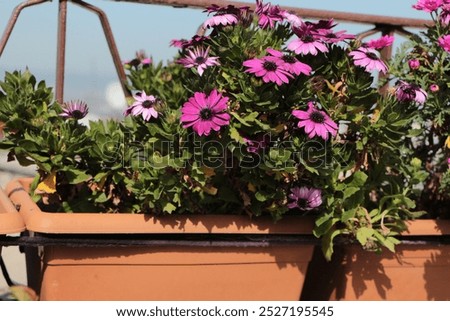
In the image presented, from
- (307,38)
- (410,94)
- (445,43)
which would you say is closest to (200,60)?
(307,38)

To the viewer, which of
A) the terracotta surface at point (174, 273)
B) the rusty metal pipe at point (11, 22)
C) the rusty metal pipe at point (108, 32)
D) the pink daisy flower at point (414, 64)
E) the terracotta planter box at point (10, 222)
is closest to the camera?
the terracotta planter box at point (10, 222)

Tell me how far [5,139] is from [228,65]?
607mm

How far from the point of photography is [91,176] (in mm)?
1683

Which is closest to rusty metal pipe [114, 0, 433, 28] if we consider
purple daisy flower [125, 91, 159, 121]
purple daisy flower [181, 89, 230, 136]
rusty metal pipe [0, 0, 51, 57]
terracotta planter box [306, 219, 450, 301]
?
rusty metal pipe [0, 0, 51, 57]

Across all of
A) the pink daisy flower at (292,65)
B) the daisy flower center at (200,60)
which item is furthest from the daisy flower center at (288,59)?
the daisy flower center at (200,60)

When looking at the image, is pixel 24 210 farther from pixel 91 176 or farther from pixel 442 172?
pixel 442 172

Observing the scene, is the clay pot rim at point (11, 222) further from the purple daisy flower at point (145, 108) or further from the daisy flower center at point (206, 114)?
the daisy flower center at point (206, 114)

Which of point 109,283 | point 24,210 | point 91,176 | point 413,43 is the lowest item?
point 109,283

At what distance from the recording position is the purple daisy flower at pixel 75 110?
167 cm

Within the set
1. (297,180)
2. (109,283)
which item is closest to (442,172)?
(297,180)

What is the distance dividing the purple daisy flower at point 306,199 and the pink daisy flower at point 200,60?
15.5 inches

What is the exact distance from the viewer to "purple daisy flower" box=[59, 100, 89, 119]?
5.46 feet

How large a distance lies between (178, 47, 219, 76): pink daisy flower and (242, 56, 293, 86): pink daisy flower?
0.12m

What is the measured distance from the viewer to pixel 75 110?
5.48 feet
